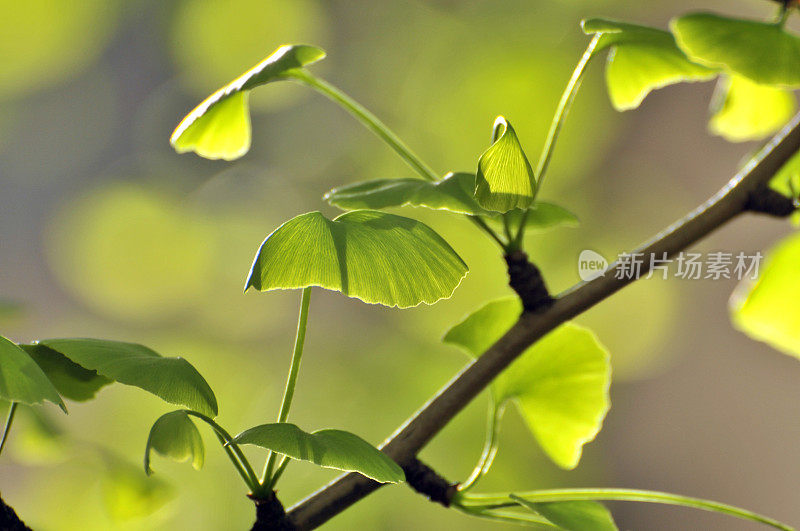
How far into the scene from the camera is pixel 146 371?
0.18 meters

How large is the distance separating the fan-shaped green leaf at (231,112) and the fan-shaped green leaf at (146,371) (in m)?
0.09

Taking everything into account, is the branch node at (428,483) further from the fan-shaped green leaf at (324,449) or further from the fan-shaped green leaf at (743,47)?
the fan-shaped green leaf at (743,47)

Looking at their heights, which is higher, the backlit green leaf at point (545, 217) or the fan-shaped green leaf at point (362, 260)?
the fan-shaped green leaf at point (362, 260)

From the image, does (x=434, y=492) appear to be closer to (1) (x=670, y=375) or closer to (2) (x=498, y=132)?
(2) (x=498, y=132)

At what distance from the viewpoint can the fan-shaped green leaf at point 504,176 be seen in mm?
190

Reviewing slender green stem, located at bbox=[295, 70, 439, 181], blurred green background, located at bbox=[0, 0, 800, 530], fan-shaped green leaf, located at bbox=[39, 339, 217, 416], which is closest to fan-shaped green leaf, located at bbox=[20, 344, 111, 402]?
fan-shaped green leaf, located at bbox=[39, 339, 217, 416]

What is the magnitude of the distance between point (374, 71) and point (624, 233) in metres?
0.58

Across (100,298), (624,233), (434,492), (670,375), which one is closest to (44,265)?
(100,298)

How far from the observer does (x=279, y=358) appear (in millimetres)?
1289

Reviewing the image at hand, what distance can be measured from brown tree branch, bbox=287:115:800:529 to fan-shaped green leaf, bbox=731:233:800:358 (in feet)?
0.22

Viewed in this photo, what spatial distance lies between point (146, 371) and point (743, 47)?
213 mm

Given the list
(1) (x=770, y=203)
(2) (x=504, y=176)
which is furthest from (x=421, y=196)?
(1) (x=770, y=203)

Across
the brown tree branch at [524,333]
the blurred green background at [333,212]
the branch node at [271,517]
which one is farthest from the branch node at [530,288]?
the blurred green background at [333,212]

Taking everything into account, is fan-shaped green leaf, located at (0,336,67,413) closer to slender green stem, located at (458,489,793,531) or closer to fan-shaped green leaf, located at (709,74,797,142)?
slender green stem, located at (458,489,793,531)
